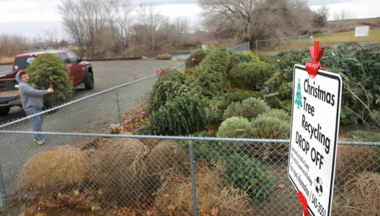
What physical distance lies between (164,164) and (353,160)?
2.52m

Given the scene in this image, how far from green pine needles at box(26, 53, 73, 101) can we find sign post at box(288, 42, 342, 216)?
8.35 m

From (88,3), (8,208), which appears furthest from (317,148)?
(88,3)

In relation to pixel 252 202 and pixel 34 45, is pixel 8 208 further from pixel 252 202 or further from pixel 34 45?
pixel 34 45

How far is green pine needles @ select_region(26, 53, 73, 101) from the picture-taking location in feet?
28.6

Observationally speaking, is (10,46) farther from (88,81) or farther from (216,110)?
(216,110)

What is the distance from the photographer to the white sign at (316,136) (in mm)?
1413

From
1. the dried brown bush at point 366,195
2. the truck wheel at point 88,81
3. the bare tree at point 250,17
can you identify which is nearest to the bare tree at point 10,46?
the bare tree at point 250,17

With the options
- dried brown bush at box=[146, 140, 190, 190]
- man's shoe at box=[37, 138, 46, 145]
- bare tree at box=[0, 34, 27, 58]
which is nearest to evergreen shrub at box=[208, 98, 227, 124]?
dried brown bush at box=[146, 140, 190, 190]

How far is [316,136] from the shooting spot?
1.60 meters

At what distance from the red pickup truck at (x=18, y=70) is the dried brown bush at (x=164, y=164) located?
21.5ft

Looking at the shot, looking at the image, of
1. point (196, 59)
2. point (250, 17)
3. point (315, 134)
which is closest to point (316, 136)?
point (315, 134)

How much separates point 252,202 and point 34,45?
58699 millimetres

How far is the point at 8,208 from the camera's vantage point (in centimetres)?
423

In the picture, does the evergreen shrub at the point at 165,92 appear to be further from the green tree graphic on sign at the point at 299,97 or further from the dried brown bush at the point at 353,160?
the green tree graphic on sign at the point at 299,97
